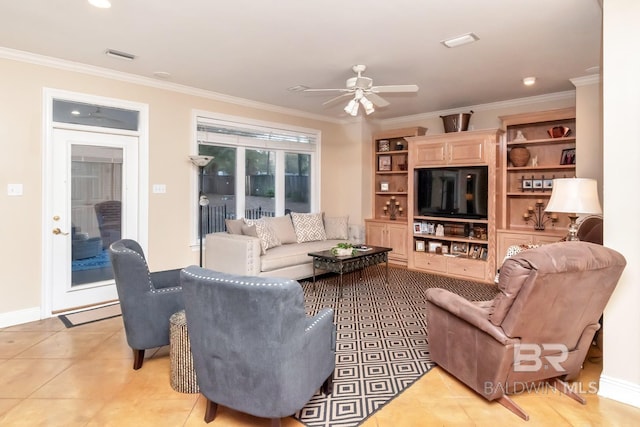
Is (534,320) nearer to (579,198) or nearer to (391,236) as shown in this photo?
(579,198)

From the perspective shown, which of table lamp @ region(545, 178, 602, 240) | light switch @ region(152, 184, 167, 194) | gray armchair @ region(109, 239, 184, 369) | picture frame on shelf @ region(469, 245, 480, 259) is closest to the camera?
gray armchair @ region(109, 239, 184, 369)

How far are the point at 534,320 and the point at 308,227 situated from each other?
3.97m

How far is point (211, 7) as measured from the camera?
109 inches

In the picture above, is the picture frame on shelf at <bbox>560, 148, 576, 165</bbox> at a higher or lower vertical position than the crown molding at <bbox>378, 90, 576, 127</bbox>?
lower

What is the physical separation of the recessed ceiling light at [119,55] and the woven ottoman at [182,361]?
2795 mm

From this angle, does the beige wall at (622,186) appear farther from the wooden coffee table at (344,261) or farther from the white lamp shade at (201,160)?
the white lamp shade at (201,160)

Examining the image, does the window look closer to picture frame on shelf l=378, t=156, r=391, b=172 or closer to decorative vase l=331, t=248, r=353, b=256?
picture frame on shelf l=378, t=156, r=391, b=172

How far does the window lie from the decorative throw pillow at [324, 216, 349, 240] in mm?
761

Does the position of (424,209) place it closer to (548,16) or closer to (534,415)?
(548,16)

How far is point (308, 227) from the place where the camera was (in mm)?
5770

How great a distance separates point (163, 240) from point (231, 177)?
1.40m

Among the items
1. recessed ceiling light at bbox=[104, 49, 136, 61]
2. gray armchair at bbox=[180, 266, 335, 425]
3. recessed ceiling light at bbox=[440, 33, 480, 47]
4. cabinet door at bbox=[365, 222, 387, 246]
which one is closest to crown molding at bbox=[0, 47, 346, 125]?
recessed ceiling light at bbox=[104, 49, 136, 61]

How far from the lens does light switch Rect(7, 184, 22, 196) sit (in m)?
3.63
